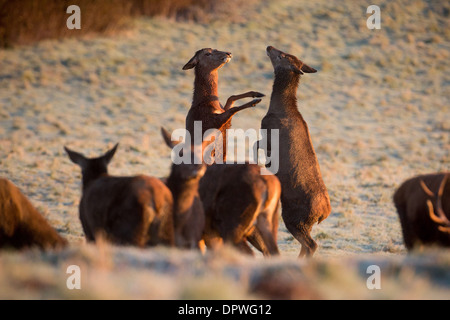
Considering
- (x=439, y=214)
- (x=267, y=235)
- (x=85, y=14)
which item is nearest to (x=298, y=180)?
(x=267, y=235)

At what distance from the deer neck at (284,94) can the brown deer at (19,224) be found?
14.0 ft

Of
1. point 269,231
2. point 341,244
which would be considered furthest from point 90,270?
point 341,244

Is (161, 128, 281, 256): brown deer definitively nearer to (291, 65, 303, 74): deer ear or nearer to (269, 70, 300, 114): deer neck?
(269, 70, 300, 114): deer neck

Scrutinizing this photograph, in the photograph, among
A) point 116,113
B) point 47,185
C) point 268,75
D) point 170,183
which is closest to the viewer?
point 170,183

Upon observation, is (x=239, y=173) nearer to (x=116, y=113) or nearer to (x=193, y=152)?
(x=193, y=152)

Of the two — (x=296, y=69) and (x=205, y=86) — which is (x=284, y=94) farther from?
(x=205, y=86)

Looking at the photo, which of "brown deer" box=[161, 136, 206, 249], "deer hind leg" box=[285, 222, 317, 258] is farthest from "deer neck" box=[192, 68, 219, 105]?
"brown deer" box=[161, 136, 206, 249]

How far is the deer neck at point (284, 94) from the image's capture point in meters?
10.9

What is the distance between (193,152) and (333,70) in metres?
26.8

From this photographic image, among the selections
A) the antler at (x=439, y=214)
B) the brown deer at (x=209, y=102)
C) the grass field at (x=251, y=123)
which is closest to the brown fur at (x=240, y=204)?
the grass field at (x=251, y=123)

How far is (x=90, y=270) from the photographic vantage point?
6.58 metres

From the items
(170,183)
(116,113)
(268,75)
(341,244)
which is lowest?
(341,244)

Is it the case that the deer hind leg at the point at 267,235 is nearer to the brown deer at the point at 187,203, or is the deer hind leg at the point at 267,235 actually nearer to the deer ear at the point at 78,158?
the brown deer at the point at 187,203

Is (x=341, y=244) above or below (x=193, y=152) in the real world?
below
